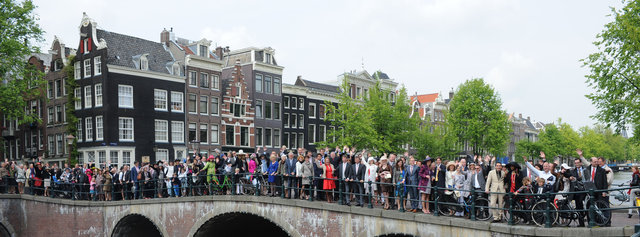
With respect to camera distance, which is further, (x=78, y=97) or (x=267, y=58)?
(x=267, y=58)

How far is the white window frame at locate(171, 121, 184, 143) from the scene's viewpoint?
39.9m

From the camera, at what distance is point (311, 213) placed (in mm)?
15930

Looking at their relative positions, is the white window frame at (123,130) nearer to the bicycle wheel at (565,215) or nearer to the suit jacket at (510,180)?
the suit jacket at (510,180)

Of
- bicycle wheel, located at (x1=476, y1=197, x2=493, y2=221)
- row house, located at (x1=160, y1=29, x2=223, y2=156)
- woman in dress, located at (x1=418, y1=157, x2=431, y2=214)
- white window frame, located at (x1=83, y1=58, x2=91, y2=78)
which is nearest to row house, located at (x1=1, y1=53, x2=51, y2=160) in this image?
white window frame, located at (x1=83, y1=58, x2=91, y2=78)

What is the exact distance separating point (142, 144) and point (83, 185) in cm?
1302

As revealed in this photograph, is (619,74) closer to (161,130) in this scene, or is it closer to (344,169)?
(344,169)

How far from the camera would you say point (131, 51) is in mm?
38812

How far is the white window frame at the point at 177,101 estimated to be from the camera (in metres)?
40.0

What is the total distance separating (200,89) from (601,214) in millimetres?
34328

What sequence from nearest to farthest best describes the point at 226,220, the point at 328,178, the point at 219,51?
the point at 328,178 < the point at 226,220 < the point at 219,51

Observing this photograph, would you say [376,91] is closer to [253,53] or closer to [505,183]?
[253,53]

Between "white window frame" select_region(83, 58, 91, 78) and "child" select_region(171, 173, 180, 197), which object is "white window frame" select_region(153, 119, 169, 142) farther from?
"child" select_region(171, 173, 180, 197)

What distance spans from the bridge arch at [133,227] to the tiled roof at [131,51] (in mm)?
15130

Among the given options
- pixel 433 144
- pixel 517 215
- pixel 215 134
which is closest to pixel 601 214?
pixel 517 215
